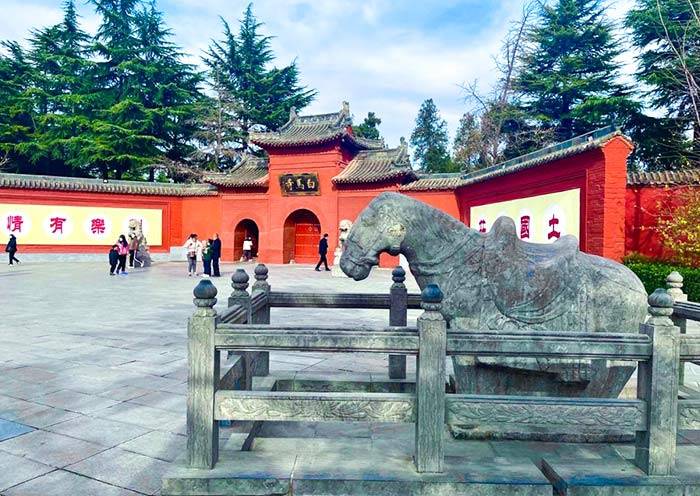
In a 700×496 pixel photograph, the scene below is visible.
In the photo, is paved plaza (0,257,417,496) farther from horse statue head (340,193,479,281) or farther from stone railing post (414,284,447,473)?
horse statue head (340,193,479,281)

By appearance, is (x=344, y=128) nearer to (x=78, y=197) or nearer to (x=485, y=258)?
(x=78, y=197)

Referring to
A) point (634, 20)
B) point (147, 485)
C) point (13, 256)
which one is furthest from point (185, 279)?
point (634, 20)

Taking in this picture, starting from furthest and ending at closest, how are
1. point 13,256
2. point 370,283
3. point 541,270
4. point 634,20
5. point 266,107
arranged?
point 266,107 < point 634,20 < point 13,256 < point 370,283 < point 541,270

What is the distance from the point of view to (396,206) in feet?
10.2

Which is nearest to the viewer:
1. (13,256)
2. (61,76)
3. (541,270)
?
(541,270)

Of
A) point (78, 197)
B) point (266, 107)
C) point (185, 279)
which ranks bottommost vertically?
point (185, 279)

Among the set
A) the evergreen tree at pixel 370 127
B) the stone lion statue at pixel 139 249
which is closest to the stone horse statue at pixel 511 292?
the stone lion statue at pixel 139 249

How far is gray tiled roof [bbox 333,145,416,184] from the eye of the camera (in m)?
20.1

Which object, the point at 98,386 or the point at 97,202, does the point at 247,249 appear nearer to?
the point at 97,202

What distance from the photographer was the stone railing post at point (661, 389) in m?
2.24

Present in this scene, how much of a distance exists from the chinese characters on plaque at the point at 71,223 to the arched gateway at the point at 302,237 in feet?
21.8

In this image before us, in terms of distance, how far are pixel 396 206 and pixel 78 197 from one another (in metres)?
22.5

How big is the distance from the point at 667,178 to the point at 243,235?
18.4 meters

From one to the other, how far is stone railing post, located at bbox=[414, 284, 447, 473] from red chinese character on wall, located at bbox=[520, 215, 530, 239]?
12.9m
